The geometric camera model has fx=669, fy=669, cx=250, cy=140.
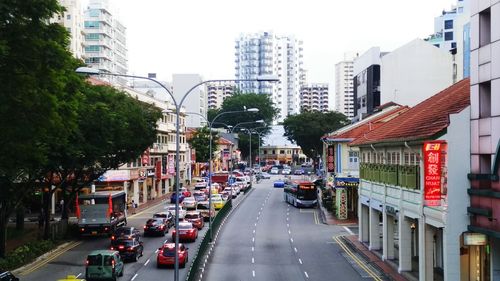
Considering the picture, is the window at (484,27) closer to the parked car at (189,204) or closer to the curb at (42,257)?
the curb at (42,257)

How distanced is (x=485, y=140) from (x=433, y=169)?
7.30 ft

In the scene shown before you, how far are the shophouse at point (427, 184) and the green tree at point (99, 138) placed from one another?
1618 cm

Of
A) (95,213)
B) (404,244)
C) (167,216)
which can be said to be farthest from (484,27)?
(167,216)

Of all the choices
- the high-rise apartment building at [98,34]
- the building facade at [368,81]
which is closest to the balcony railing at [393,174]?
the building facade at [368,81]

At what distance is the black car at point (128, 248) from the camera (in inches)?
1460

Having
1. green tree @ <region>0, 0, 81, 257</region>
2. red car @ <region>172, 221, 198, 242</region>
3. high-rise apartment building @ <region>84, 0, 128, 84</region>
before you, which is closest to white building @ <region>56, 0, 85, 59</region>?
high-rise apartment building @ <region>84, 0, 128, 84</region>

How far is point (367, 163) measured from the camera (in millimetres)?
41938

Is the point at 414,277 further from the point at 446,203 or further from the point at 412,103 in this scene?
the point at 412,103

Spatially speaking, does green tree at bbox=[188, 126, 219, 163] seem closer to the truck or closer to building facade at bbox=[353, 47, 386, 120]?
building facade at bbox=[353, 47, 386, 120]

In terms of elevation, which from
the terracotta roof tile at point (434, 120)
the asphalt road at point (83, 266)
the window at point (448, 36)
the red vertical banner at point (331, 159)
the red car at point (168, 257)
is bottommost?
the asphalt road at point (83, 266)

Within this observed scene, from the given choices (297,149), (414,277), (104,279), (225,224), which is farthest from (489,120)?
(297,149)

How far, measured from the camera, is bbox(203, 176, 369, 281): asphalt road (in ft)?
112

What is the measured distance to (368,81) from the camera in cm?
7781

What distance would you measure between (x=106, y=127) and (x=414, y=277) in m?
20.8
